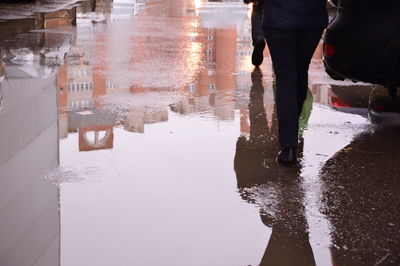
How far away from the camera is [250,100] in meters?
10.5

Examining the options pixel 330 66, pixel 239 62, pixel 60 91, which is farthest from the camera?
pixel 239 62

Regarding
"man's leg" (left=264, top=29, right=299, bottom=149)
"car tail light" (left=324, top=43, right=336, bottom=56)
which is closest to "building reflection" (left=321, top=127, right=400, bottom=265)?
"man's leg" (left=264, top=29, right=299, bottom=149)

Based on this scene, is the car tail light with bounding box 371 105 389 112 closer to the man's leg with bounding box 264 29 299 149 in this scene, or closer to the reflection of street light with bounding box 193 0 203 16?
the man's leg with bounding box 264 29 299 149

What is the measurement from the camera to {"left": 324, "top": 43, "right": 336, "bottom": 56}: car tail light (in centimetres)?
979

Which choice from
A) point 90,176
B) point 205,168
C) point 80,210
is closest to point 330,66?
point 205,168

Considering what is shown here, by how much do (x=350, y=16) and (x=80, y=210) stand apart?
4578 millimetres

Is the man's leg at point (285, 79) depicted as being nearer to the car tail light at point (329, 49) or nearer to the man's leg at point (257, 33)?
the car tail light at point (329, 49)

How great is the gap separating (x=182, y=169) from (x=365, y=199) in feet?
5.06

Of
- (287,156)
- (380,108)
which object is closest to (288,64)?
(287,156)

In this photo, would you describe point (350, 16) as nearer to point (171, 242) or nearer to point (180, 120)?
point (180, 120)

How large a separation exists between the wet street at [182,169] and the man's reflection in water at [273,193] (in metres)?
0.02

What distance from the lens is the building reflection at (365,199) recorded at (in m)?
5.37

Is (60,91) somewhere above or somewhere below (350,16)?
below

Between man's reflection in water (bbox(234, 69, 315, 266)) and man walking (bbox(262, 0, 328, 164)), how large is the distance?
31cm
